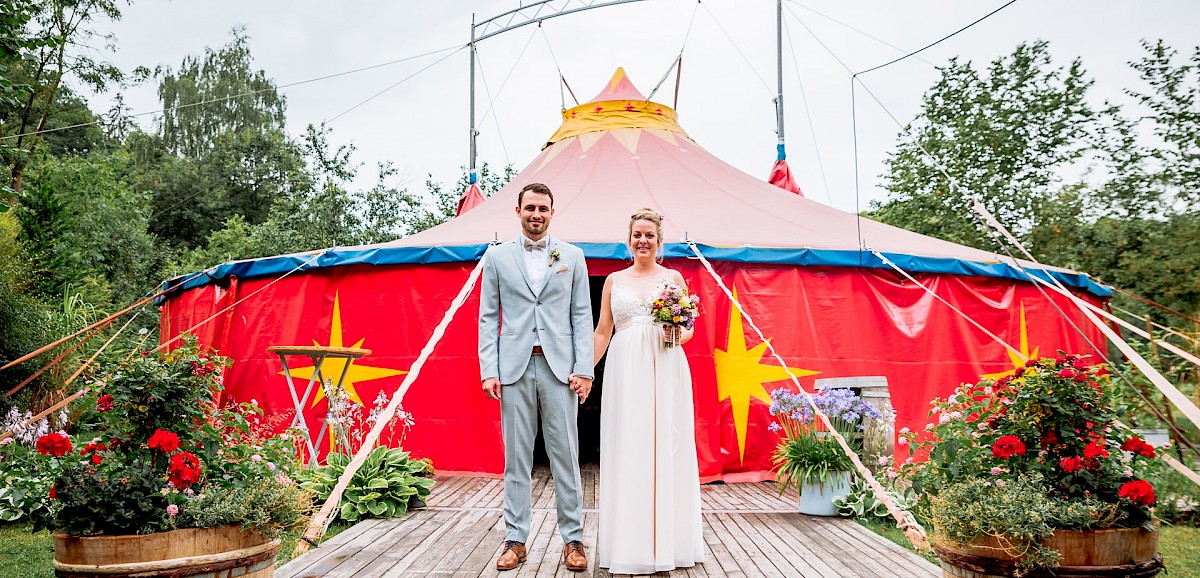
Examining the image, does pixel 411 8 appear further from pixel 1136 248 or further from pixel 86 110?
pixel 86 110

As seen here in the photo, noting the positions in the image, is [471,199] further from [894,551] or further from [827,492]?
[894,551]

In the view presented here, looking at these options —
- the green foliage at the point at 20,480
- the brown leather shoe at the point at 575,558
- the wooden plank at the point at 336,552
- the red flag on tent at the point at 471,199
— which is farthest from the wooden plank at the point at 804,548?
the red flag on tent at the point at 471,199

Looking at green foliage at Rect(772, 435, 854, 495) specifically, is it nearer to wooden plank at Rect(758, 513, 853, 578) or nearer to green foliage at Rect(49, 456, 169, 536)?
wooden plank at Rect(758, 513, 853, 578)

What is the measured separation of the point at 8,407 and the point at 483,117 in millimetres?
6530

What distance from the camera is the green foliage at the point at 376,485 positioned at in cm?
451

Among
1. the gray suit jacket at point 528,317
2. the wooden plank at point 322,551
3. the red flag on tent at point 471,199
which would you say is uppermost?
the red flag on tent at point 471,199

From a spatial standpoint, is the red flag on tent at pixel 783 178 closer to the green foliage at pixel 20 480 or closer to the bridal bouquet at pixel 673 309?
the bridal bouquet at pixel 673 309

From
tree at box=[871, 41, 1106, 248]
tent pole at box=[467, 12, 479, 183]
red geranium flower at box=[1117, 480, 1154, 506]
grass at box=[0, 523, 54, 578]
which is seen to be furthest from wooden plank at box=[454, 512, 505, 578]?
tree at box=[871, 41, 1106, 248]

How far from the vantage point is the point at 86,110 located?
1866cm

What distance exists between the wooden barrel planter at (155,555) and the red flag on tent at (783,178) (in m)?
7.43

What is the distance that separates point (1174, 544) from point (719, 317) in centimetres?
292

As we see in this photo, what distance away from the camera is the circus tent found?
6.07 metres

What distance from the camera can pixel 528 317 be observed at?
127 inches

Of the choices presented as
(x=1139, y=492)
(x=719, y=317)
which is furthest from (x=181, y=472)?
(x=719, y=317)
